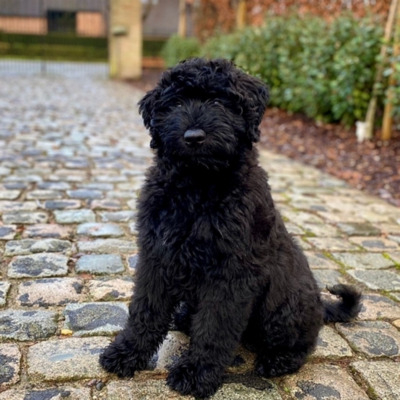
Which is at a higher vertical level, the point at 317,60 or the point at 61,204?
the point at 317,60

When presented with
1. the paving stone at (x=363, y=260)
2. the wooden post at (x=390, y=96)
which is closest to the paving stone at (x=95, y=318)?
the paving stone at (x=363, y=260)

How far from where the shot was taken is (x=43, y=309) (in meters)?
3.21

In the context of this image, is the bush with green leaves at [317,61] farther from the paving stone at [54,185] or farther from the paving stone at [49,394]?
the paving stone at [49,394]

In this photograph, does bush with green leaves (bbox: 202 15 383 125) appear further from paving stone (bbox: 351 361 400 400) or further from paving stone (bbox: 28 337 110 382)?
paving stone (bbox: 28 337 110 382)

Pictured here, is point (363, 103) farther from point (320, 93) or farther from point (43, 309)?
point (43, 309)

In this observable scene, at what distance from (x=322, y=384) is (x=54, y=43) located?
96.6 feet

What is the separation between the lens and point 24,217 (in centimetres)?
482

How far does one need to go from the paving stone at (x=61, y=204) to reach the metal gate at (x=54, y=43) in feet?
63.8

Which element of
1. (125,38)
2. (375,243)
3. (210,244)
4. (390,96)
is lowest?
(375,243)

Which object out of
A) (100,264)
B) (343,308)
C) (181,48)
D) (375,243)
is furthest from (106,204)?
(181,48)

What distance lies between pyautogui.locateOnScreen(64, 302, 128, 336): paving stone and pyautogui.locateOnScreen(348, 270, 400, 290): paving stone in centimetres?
188

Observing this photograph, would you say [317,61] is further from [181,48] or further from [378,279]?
[181,48]

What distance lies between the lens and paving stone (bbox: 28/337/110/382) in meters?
2.57

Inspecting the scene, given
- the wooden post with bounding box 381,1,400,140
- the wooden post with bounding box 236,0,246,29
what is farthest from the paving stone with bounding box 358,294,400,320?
the wooden post with bounding box 236,0,246,29
